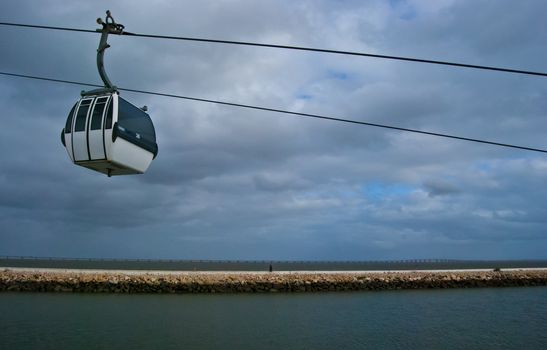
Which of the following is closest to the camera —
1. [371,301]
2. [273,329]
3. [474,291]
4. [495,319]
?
[273,329]

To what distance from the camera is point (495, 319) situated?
30391mm

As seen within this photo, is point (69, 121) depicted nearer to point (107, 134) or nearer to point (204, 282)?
point (107, 134)

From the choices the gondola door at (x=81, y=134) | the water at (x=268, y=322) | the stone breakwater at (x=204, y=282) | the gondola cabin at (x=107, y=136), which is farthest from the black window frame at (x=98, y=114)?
the stone breakwater at (x=204, y=282)

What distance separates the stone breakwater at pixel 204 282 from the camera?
42406 mm

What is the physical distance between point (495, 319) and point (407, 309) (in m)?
6.04

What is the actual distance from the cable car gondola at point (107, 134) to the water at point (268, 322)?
14.2m

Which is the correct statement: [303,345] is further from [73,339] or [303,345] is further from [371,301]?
[371,301]

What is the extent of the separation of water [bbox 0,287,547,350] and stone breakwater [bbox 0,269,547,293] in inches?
105

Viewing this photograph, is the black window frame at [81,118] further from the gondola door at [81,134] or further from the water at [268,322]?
the water at [268,322]

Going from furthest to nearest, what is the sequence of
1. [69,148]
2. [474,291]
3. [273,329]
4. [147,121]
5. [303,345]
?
[474,291] < [273,329] < [303,345] < [147,121] < [69,148]

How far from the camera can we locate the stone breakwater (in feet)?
139

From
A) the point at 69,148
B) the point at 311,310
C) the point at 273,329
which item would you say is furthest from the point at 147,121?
the point at 311,310

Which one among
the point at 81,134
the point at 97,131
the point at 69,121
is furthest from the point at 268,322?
the point at 97,131

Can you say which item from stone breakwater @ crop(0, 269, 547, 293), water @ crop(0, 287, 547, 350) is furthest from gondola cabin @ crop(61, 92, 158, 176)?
stone breakwater @ crop(0, 269, 547, 293)
